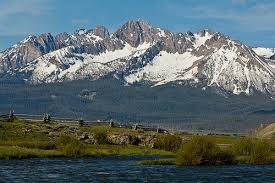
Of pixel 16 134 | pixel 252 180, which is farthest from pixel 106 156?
pixel 252 180

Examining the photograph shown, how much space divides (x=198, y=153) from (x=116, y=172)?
13.8 m

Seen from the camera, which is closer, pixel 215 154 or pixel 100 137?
pixel 215 154

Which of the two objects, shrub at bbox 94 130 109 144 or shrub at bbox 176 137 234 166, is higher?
shrub at bbox 94 130 109 144

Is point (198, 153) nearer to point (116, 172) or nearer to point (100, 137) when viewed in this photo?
point (116, 172)

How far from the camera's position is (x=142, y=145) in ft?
398

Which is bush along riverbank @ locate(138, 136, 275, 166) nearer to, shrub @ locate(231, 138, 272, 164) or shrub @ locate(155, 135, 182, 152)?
shrub @ locate(231, 138, 272, 164)

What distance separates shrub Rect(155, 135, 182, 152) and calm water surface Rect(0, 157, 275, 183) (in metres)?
33.6

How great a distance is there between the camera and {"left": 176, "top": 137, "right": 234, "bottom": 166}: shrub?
266 ft

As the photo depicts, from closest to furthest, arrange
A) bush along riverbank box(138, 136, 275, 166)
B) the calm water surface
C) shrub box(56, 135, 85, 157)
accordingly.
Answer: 1. the calm water surface
2. bush along riverbank box(138, 136, 275, 166)
3. shrub box(56, 135, 85, 157)

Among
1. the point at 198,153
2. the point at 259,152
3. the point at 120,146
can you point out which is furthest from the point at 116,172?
the point at 120,146

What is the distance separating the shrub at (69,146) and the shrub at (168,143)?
2240 cm

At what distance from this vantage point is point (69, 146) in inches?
3959

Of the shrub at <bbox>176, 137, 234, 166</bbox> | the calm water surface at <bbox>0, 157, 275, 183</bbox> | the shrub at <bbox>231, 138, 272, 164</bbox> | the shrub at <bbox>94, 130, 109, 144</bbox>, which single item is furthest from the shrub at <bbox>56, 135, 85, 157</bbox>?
the shrub at <bbox>231, 138, 272, 164</bbox>

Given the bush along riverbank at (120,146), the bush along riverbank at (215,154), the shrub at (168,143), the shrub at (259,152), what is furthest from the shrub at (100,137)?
the shrub at (259,152)
